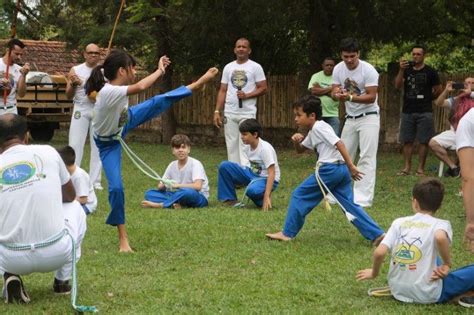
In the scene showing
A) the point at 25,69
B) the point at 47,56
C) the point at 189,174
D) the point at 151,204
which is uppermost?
the point at 47,56

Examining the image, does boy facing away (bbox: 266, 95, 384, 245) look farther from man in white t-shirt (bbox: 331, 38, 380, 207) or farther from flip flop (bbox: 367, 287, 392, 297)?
man in white t-shirt (bbox: 331, 38, 380, 207)

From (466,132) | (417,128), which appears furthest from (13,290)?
(417,128)

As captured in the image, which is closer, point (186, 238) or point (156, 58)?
point (186, 238)

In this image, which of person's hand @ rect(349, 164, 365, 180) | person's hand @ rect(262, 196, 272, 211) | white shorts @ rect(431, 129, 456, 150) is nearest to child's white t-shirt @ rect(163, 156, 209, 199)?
person's hand @ rect(262, 196, 272, 211)

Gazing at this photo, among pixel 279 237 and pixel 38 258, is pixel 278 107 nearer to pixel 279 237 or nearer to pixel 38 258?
pixel 279 237

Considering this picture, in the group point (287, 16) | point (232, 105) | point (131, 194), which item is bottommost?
point (131, 194)

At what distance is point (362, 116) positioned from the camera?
32.3 ft

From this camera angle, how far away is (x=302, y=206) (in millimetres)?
7699

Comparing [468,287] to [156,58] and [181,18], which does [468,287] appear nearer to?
[181,18]

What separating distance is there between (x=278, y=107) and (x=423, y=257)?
14.7m

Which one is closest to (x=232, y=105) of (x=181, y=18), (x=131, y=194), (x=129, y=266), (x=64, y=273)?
(x=131, y=194)

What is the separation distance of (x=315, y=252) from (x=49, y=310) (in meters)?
2.61

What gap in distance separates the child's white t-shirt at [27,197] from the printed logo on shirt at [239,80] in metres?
6.41

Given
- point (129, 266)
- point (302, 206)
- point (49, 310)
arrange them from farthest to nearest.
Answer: point (302, 206) < point (129, 266) < point (49, 310)
